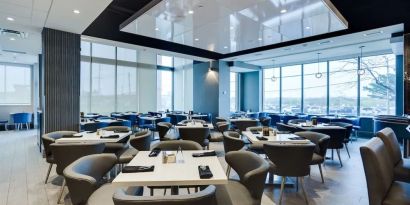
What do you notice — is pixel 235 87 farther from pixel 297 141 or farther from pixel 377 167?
pixel 377 167

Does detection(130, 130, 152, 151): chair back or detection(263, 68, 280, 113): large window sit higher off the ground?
detection(263, 68, 280, 113): large window

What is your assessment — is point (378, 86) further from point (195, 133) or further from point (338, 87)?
point (195, 133)

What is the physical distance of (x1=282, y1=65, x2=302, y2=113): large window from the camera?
451 inches

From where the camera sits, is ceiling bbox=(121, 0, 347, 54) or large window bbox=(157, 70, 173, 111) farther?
large window bbox=(157, 70, 173, 111)

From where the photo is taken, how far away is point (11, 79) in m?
10.9

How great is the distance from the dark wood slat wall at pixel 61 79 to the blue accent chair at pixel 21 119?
6041 mm

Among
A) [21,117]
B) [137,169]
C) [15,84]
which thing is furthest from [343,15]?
[15,84]

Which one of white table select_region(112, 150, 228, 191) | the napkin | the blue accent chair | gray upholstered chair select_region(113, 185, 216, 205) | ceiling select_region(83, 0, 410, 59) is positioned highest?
ceiling select_region(83, 0, 410, 59)

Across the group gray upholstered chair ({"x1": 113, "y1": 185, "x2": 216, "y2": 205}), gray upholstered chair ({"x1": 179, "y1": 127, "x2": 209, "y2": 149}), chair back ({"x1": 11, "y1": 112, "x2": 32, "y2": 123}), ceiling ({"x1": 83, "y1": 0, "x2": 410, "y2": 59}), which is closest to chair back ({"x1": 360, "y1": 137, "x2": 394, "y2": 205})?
gray upholstered chair ({"x1": 113, "y1": 185, "x2": 216, "y2": 205})

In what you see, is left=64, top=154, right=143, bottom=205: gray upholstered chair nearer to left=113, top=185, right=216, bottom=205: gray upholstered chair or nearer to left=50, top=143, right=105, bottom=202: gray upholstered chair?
left=113, top=185, right=216, bottom=205: gray upholstered chair

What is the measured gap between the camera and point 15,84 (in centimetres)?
1095

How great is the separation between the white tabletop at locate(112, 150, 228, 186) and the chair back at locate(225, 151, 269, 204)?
0.87 ft

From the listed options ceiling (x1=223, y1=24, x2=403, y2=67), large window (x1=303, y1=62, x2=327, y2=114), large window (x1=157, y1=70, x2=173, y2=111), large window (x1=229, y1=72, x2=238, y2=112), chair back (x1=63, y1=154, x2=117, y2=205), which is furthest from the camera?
large window (x1=229, y1=72, x2=238, y2=112)

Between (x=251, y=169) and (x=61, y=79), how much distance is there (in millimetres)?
5551
